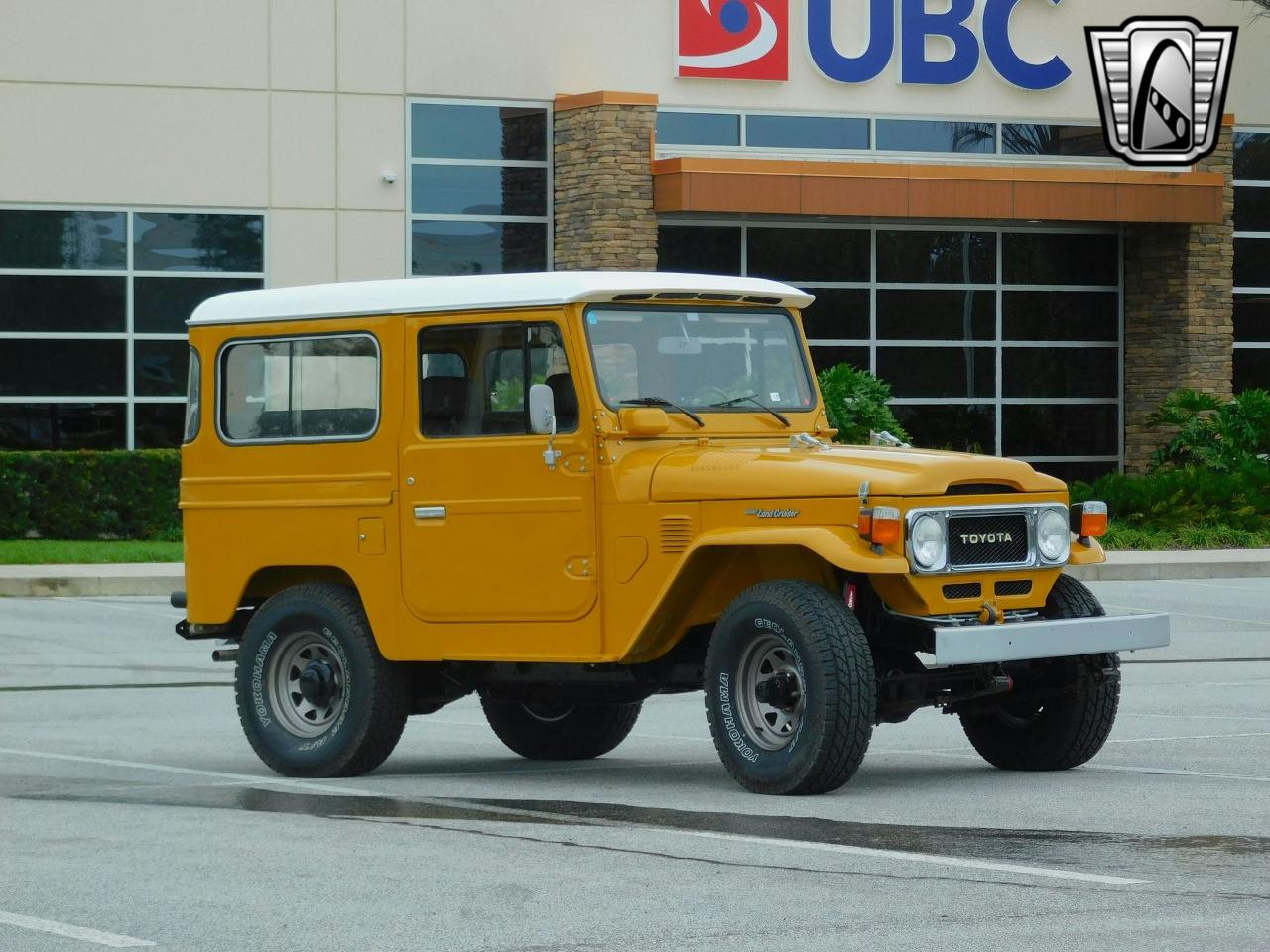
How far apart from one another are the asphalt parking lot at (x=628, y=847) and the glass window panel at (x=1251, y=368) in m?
22.5

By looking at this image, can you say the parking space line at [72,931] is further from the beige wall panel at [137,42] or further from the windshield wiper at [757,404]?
the beige wall panel at [137,42]

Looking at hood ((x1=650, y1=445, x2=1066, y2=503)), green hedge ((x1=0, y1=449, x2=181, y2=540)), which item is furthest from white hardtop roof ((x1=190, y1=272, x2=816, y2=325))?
green hedge ((x1=0, y1=449, x2=181, y2=540))

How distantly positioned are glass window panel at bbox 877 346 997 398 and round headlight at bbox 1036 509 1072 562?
2369cm

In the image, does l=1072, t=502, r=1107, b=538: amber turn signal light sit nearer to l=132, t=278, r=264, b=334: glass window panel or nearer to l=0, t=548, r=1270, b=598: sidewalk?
l=0, t=548, r=1270, b=598: sidewalk

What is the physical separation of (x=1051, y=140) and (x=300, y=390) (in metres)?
24.4

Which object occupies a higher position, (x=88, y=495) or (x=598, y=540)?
(x=598, y=540)

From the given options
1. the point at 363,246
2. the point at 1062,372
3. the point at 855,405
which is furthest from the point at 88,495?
the point at 1062,372

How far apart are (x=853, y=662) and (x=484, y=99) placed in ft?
76.4

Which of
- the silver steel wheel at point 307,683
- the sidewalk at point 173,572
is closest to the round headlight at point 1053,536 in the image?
the silver steel wheel at point 307,683

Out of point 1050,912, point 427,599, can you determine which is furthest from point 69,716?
point 1050,912

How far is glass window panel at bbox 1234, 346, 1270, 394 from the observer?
34969 mm

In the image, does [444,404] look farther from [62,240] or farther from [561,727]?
[62,240]

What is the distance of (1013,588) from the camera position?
9.98 metres

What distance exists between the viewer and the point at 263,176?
1216 inches
